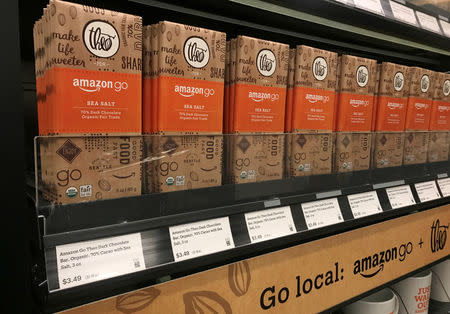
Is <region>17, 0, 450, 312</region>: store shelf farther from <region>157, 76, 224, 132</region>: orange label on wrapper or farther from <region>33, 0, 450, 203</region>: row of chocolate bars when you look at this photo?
<region>157, 76, 224, 132</region>: orange label on wrapper

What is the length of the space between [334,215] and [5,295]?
0.77m

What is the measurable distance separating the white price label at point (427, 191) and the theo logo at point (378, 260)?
0.62 ft

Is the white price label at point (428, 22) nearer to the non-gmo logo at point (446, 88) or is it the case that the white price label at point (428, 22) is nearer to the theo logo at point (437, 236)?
the non-gmo logo at point (446, 88)

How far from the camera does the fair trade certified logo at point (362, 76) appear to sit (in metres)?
1.05

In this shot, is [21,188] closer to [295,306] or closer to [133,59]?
[133,59]

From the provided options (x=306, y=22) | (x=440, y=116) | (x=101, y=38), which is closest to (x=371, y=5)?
(x=306, y=22)

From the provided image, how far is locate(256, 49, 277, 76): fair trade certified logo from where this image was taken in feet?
2.67

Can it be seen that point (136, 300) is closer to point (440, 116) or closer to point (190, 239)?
point (190, 239)

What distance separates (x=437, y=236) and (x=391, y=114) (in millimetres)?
623

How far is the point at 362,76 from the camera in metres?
1.07

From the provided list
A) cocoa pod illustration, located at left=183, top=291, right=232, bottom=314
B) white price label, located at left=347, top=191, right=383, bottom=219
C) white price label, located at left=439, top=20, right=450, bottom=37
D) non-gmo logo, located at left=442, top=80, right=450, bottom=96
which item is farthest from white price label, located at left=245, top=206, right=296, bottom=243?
white price label, located at left=439, top=20, right=450, bottom=37

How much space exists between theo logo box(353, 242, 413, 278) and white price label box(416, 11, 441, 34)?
2.85 ft

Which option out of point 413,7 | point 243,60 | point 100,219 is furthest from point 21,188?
point 413,7

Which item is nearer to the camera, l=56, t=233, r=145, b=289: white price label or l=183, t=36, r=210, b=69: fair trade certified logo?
l=56, t=233, r=145, b=289: white price label
